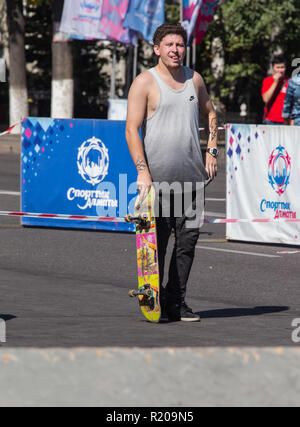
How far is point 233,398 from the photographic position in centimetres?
442

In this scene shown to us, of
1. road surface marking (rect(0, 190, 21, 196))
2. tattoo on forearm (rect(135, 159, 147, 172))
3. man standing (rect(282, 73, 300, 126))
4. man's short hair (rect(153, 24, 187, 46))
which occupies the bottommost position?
road surface marking (rect(0, 190, 21, 196))

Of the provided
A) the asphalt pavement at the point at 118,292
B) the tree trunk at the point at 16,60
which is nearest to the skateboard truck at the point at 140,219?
the asphalt pavement at the point at 118,292

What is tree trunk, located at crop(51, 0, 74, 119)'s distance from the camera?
92.3ft

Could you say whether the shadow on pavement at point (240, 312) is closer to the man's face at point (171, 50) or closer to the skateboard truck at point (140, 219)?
the skateboard truck at point (140, 219)

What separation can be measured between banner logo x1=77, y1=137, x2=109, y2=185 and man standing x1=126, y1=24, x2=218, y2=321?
18.3 ft

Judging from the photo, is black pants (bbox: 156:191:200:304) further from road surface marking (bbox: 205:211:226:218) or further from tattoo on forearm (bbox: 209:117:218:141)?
road surface marking (bbox: 205:211:226:218)

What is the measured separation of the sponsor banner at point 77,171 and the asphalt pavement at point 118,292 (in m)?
0.32

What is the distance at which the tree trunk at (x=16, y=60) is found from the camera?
30.2 m

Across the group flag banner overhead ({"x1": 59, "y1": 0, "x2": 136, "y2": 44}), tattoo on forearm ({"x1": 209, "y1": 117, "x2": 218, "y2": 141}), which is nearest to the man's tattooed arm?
tattoo on forearm ({"x1": 209, "y1": 117, "x2": 218, "y2": 141})

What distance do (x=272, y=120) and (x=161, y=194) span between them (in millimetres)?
8170

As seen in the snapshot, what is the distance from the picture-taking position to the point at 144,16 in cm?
2556

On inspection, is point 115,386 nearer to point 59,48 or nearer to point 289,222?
point 289,222

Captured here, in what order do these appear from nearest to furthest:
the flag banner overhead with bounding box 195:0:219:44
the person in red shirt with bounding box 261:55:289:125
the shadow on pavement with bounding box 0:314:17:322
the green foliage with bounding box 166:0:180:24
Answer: the shadow on pavement with bounding box 0:314:17:322 → the person in red shirt with bounding box 261:55:289:125 → the flag banner overhead with bounding box 195:0:219:44 → the green foliage with bounding box 166:0:180:24
